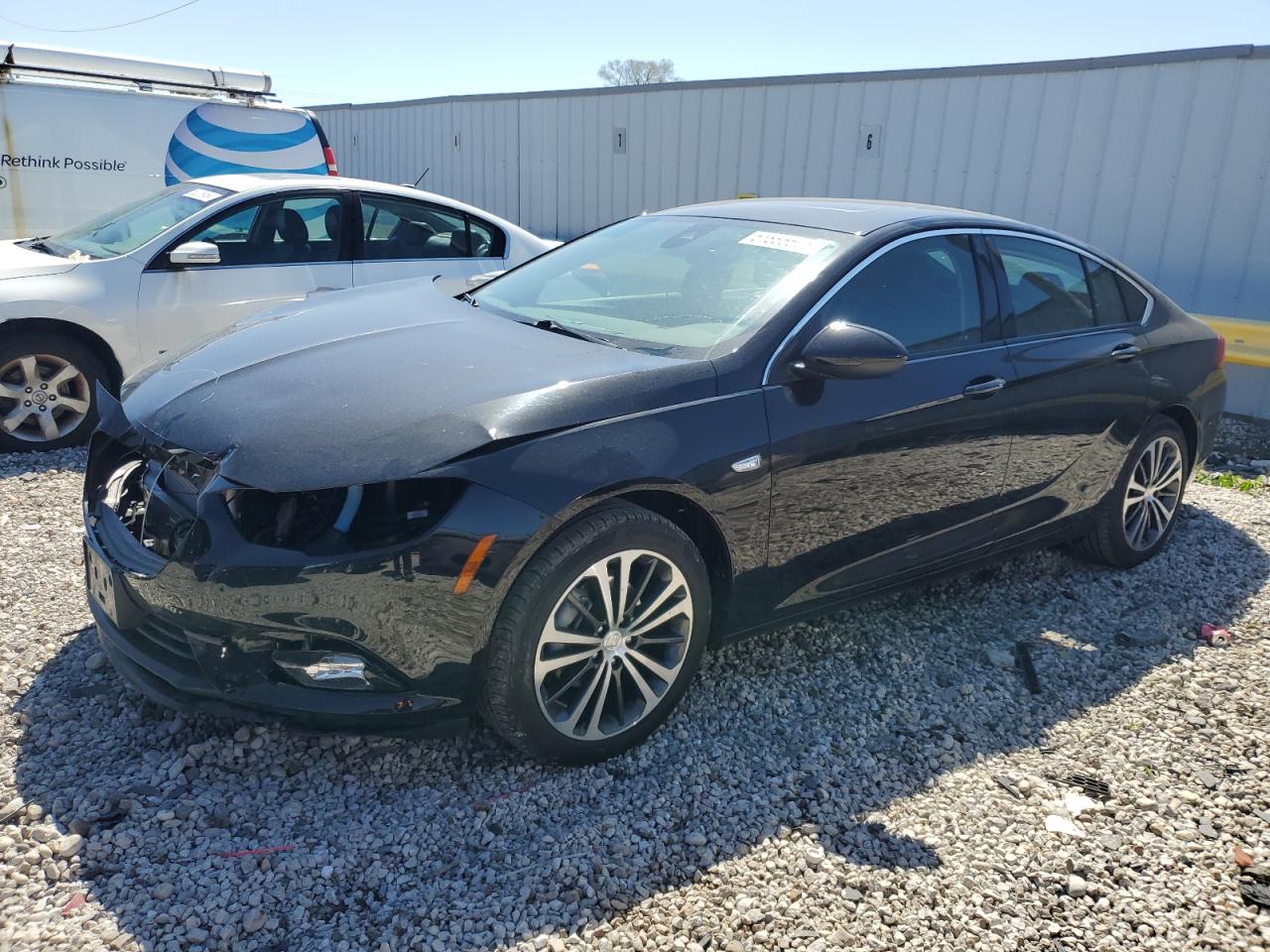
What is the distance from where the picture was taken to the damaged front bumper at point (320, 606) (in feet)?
8.17

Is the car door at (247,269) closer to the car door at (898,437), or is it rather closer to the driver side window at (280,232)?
the driver side window at (280,232)

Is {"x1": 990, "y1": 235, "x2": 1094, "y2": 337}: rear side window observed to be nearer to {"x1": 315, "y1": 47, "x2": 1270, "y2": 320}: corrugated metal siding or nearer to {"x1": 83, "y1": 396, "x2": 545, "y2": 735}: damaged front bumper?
{"x1": 83, "y1": 396, "x2": 545, "y2": 735}: damaged front bumper

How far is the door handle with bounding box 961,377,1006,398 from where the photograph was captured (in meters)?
3.58

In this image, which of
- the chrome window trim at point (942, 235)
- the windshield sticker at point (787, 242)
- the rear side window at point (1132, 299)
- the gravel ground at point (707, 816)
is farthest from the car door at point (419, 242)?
the rear side window at point (1132, 299)

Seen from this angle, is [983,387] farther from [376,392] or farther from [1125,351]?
[376,392]

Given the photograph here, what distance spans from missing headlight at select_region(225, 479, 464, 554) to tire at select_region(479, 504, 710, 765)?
32cm

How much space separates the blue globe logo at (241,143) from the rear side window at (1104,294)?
6914 mm

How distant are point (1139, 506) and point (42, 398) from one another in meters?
5.82

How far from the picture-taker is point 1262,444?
7.58 m

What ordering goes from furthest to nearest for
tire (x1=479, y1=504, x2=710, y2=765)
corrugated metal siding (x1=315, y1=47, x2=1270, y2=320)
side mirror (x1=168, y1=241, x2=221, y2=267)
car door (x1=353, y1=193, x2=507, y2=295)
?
1. corrugated metal siding (x1=315, y1=47, x2=1270, y2=320)
2. car door (x1=353, y1=193, x2=507, y2=295)
3. side mirror (x1=168, y1=241, x2=221, y2=267)
4. tire (x1=479, y1=504, x2=710, y2=765)

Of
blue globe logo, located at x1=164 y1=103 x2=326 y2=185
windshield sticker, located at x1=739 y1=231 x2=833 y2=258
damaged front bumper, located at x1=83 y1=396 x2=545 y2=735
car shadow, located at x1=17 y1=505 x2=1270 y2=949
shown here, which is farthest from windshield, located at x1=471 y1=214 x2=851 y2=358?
blue globe logo, located at x1=164 y1=103 x2=326 y2=185

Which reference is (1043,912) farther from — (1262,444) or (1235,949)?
(1262,444)

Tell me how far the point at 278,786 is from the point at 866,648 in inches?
84.8

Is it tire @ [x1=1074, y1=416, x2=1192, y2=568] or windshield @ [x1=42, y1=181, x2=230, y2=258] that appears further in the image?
windshield @ [x1=42, y1=181, x2=230, y2=258]
